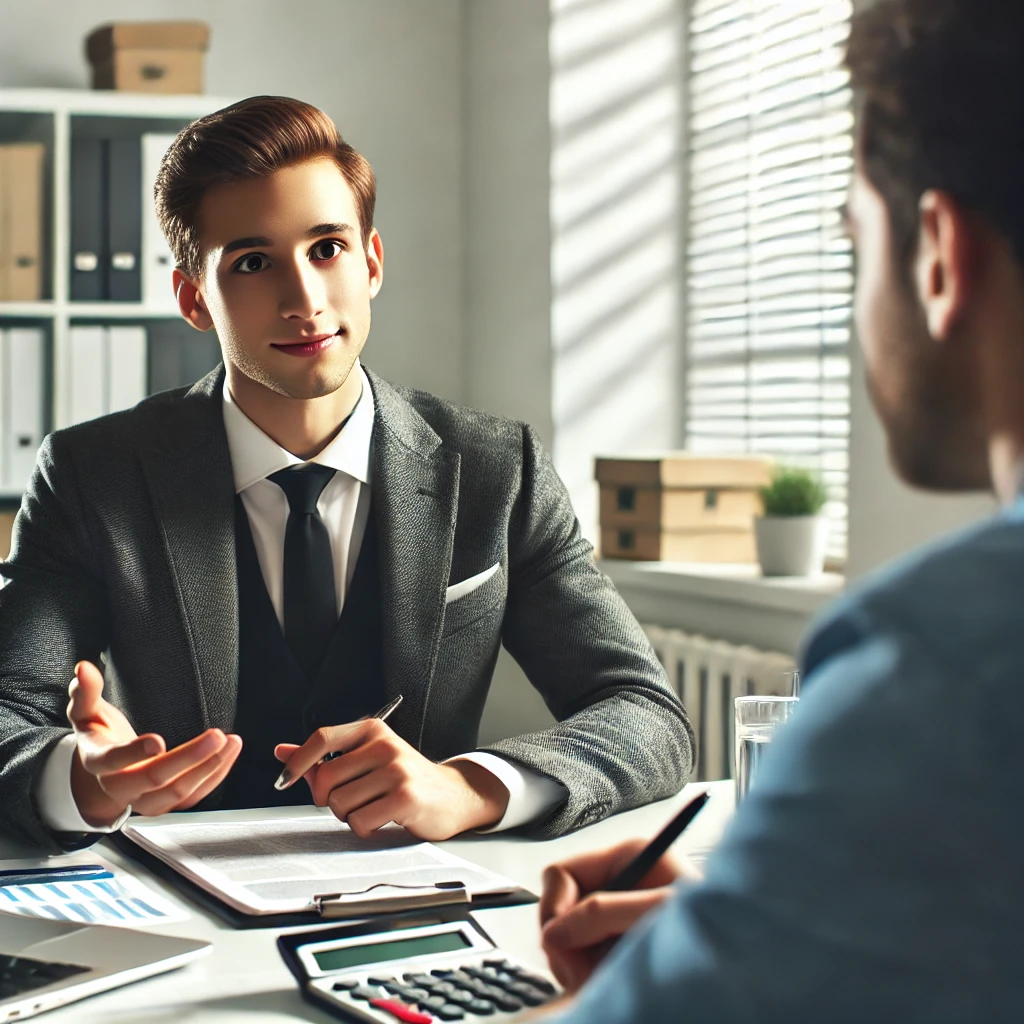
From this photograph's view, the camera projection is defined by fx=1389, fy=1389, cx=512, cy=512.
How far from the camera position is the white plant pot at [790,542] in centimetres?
266

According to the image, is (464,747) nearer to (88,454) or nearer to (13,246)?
(88,454)

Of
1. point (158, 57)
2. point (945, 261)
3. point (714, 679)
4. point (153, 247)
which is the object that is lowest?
point (714, 679)

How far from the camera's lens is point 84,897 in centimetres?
111

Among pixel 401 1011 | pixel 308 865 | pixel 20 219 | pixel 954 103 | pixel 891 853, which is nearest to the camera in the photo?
pixel 891 853

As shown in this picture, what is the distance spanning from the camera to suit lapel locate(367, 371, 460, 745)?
5.40 ft

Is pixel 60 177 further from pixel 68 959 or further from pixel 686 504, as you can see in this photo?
pixel 68 959

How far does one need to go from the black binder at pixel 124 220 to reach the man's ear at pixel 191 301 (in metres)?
1.36

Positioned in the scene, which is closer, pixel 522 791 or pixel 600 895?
pixel 600 895

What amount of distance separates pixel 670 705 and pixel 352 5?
249cm

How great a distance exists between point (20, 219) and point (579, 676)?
1963 millimetres

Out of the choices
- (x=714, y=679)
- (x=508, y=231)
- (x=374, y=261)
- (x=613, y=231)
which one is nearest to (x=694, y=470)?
(x=714, y=679)

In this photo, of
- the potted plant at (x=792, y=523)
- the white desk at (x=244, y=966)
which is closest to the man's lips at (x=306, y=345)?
the white desk at (x=244, y=966)

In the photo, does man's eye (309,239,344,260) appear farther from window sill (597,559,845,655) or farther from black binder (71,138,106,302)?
black binder (71,138,106,302)

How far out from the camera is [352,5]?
3.50m
